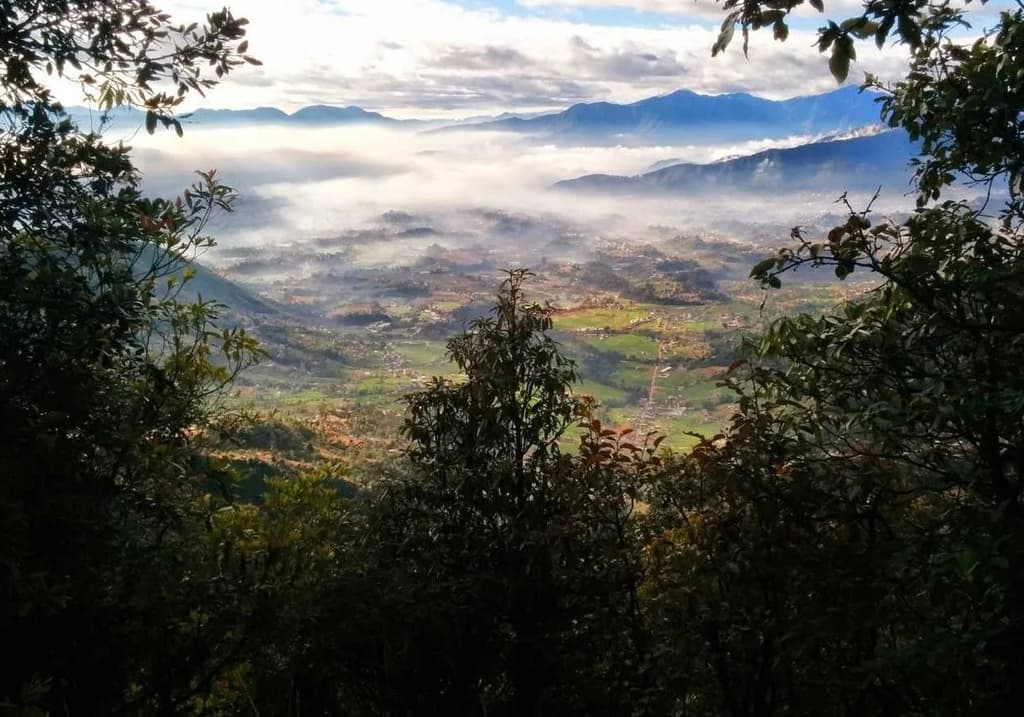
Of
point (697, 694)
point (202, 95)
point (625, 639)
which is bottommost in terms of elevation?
point (697, 694)

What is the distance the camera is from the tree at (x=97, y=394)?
9.83ft

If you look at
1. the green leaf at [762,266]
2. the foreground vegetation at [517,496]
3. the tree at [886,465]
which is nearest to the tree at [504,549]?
the foreground vegetation at [517,496]

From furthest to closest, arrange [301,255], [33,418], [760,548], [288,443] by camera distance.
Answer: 1. [301,255]
2. [288,443]
3. [760,548]
4. [33,418]

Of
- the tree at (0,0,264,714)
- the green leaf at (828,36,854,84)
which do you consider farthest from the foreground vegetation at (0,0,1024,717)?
the green leaf at (828,36,854,84)

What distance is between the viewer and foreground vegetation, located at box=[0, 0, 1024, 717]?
2643 mm

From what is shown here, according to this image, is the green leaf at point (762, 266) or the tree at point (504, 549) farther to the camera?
the tree at point (504, 549)

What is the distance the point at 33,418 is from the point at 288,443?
66.2 ft

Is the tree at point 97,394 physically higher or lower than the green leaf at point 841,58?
lower

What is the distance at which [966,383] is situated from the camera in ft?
7.88

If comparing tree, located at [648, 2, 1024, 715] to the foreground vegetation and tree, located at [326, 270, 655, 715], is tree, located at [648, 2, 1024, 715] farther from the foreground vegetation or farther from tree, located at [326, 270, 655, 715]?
tree, located at [326, 270, 655, 715]

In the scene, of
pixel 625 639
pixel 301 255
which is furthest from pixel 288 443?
pixel 301 255

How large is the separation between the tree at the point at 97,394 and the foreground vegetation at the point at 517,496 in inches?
0.6

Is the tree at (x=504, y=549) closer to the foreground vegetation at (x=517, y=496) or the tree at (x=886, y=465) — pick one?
the foreground vegetation at (x=517, y=496)

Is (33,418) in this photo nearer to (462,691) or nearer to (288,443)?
(462,691)
